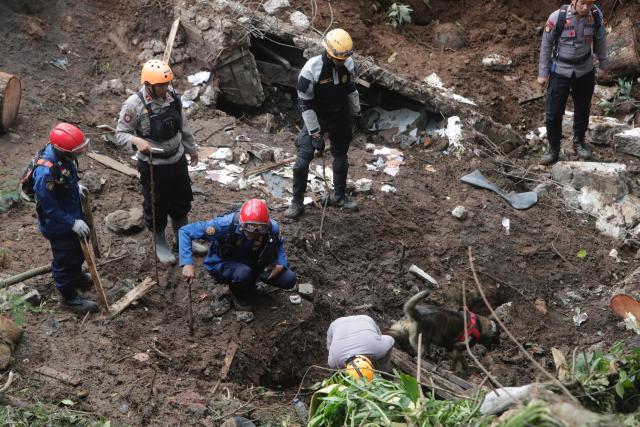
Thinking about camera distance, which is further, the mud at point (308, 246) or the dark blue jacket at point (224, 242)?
the dark blue jacket at point (224, 242)

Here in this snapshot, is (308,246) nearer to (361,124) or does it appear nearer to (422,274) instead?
(422,274)

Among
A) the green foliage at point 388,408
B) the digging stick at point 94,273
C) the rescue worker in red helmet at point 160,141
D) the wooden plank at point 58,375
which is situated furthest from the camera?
the rescue worker in red helmet at point 160,141

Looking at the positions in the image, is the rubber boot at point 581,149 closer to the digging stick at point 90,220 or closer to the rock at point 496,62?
the rock at point 496,62

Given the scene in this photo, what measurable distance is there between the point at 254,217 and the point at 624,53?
22.2ft

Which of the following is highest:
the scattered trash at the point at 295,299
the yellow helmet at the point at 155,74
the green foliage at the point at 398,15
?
the yellow helmet at the point at 155,74

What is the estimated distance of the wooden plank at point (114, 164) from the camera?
7.47m

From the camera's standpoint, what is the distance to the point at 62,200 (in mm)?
5105

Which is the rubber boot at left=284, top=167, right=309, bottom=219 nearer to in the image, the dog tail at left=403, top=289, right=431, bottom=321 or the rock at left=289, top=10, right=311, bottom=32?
the dog tail at left=403, top=289, right=431, bottom=321

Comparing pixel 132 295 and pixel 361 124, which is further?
pixel 361 124

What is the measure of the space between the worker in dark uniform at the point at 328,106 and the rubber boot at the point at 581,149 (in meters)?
3.28

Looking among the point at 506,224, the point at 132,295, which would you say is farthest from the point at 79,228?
the point at 506,224

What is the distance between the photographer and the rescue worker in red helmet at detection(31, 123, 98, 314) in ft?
16.1

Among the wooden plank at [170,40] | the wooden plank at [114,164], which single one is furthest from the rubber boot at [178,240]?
the wooden plank at [170,40]

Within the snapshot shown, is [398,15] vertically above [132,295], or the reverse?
[398,15]
